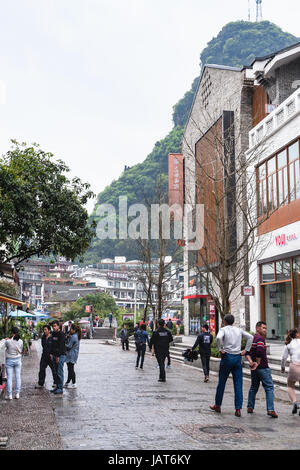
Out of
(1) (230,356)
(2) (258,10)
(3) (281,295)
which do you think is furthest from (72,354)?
(2) (258,10)

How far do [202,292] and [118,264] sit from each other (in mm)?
83429

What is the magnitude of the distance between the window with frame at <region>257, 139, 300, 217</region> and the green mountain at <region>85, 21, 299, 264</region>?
768 inches

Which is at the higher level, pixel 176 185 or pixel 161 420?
pixel 176 185

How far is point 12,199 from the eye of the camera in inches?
653

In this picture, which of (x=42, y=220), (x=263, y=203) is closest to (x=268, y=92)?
(x=263, y=203)

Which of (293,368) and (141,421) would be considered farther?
(293,368)

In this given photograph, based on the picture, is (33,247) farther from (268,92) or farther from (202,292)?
(202,292)

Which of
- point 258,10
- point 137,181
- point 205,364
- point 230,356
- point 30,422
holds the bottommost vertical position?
point 30,422

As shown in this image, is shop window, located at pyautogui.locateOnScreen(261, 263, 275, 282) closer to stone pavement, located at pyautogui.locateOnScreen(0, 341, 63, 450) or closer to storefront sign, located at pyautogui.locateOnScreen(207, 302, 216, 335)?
storefront sign, located at pyautogui.locateOnScreen(207, 302, 216, 335)

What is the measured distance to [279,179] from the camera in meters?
21.7

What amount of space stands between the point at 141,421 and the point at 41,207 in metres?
11.4

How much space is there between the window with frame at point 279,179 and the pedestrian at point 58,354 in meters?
9.59

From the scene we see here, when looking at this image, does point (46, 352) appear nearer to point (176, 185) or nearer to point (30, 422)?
point (30, 422)

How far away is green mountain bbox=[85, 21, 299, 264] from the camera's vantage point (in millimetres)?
104062
